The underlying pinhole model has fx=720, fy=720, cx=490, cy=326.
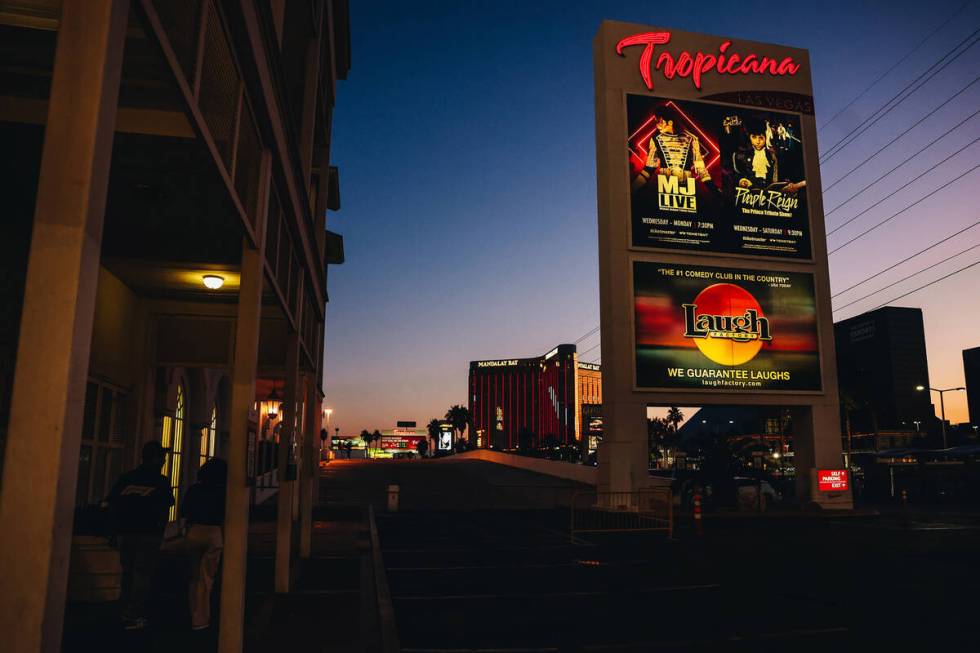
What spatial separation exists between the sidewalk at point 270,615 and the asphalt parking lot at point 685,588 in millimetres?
630

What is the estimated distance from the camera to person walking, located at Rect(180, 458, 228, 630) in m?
7.99

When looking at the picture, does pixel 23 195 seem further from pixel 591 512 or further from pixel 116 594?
pixel 591 512

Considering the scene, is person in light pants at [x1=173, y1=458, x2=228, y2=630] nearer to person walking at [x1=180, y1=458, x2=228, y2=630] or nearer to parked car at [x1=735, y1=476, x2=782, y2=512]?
person walking at [x1=180, y1=458, x2=228, y2=630]

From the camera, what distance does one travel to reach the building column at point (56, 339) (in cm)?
263

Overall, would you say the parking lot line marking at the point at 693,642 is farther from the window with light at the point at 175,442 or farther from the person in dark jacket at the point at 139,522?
the window with light at the point at 175,442

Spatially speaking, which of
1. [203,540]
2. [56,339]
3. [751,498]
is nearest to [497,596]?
[203,540]

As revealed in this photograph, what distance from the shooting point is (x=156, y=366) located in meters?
13.0

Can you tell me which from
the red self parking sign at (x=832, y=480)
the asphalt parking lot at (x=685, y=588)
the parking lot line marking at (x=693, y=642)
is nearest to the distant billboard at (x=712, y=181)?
the red self parking sign at (x=832, y=480)

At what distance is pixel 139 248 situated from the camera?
939 cm

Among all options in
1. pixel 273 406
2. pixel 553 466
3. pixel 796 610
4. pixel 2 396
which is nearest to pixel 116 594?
pixel 2 396

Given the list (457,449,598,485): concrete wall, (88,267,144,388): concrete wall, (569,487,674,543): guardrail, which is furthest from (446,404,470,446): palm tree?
(88,267,144,388): concrete wall

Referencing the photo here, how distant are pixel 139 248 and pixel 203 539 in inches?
154

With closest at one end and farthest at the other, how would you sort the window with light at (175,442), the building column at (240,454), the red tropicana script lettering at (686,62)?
the building column at (240,454), the window with light at (175,442), the red tropicana script lettering at (686,62)

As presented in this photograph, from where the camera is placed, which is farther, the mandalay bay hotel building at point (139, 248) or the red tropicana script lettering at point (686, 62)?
the red tropicana script lettering at point (686, 62)
